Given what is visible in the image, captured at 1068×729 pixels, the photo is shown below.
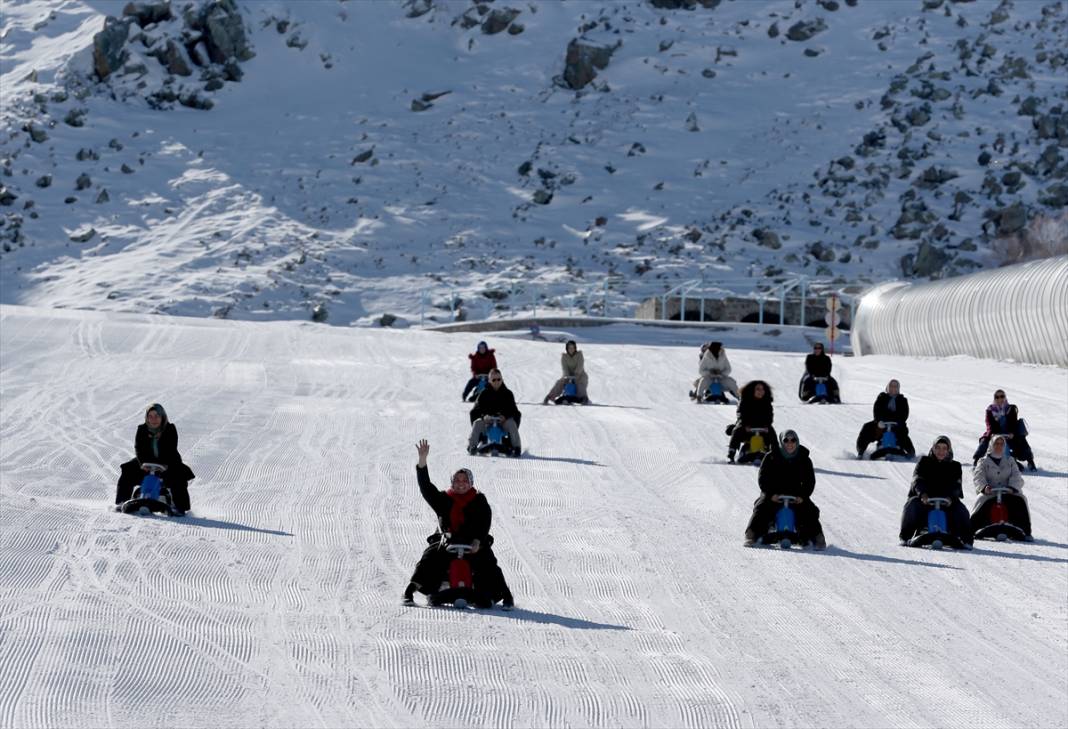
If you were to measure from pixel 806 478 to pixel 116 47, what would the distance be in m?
65.6

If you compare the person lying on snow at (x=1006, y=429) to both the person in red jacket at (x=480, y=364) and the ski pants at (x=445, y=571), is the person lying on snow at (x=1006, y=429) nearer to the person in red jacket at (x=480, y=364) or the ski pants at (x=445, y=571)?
the ski pants at (x=445, y=571)

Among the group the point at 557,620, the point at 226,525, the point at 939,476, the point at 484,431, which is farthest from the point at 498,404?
the point at 557,620

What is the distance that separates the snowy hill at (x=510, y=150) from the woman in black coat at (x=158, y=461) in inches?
1532

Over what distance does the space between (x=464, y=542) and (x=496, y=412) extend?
9.50 meters

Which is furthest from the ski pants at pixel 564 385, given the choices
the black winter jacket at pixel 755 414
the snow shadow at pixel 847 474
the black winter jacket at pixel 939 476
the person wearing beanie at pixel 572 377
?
the black winter jacket at pixel 939 476

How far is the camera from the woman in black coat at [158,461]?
51.5ft

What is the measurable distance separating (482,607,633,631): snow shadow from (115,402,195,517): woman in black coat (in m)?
4.75

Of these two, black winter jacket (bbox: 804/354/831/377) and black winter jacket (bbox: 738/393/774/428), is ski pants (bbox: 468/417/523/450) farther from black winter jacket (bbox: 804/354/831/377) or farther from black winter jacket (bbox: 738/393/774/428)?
black winter jacket (bbox: 804/354/831/377)

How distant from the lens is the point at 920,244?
190 feet

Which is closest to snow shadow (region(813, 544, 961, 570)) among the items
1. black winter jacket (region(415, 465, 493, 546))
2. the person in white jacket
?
black winter jacket (region(415, 465, 493, 546))

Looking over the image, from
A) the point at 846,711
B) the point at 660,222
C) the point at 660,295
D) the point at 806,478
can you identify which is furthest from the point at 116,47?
the point at 846,711

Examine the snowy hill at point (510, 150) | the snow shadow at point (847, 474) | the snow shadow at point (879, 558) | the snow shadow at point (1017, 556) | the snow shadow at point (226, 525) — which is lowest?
the snow shadow at point (1017, 556)

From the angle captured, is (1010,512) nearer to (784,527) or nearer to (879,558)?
(879,558)

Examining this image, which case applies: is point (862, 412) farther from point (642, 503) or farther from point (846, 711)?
point (846, 711)
